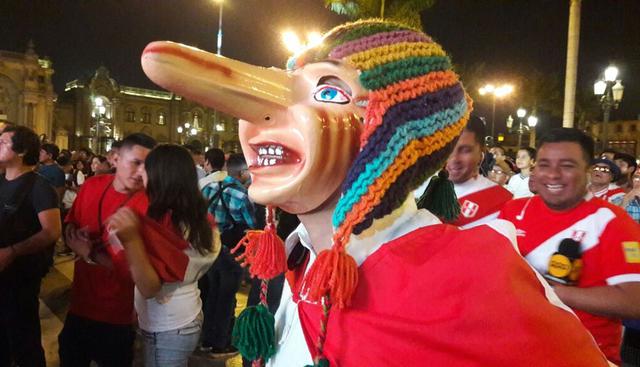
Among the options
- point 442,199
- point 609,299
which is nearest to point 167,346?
point 442,199

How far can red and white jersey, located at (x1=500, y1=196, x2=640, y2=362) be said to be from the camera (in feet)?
7.58

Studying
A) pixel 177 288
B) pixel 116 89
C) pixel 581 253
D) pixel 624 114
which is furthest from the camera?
pixel 116 89

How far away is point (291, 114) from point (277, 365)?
2.55ft

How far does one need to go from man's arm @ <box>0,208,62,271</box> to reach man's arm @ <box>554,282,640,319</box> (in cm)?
373

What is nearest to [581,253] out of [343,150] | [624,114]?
[343,150]

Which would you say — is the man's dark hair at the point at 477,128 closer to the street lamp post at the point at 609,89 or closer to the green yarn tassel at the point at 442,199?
the green yarn tassel at the point at 442,199

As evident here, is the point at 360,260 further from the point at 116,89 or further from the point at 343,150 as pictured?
the point at 116,89

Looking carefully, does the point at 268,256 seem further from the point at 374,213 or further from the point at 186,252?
the point at 186,252

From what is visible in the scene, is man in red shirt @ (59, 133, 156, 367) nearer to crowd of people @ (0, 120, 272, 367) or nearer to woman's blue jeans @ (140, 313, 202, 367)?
crowd of people @ (0, 120, 272, 367)

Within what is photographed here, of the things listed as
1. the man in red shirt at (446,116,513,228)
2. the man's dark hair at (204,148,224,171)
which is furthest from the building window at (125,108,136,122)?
the man in red shirt at (446,116,513,228)

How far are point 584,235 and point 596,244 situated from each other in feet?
0.25

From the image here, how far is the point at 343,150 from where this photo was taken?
4.15ft

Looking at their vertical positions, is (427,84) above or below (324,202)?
above

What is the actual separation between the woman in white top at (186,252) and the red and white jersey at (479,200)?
180 centimetres
